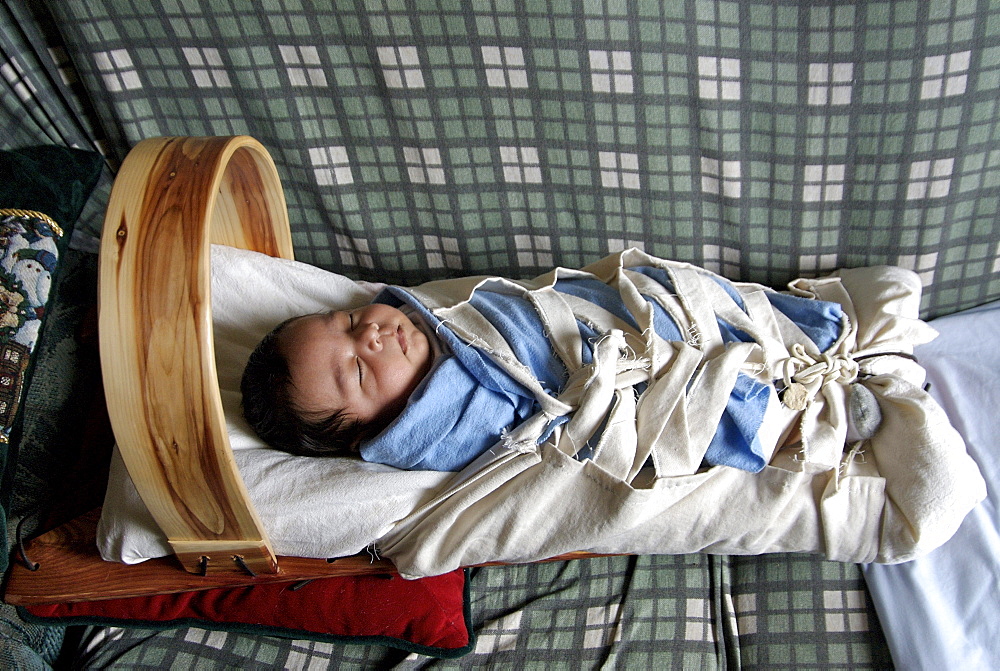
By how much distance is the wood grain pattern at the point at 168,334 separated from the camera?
2.35 feet

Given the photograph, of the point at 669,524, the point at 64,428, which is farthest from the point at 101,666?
the point at 669,524

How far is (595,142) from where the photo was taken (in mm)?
1147

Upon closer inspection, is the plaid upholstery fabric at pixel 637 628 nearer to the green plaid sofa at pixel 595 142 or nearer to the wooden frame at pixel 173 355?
the green plaid sofa at pixel 595 142

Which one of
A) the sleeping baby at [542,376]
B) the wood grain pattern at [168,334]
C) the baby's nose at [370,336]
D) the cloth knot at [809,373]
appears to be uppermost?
the wood grain pattern at [168,334]

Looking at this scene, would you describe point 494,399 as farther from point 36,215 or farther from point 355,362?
point 36,215

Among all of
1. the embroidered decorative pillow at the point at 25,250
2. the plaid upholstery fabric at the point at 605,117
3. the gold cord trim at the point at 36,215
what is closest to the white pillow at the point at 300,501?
the embroidered decorative pillow at the point at 25,250

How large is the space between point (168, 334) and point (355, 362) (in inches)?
12.3

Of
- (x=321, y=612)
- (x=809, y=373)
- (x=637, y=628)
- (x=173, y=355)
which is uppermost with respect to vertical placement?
(x=173, y=355)

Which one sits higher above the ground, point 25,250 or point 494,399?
point 25,250

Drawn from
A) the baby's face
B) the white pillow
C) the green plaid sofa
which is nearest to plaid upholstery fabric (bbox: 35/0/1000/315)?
the green plaid sofa

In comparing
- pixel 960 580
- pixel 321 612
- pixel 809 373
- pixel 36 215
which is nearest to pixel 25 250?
pixel 36 215

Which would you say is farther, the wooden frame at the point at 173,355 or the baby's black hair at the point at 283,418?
the baby's black hair at the point at 283,418

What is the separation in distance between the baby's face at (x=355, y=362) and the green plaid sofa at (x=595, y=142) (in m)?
0.29

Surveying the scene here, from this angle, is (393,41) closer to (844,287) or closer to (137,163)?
(137,163)
